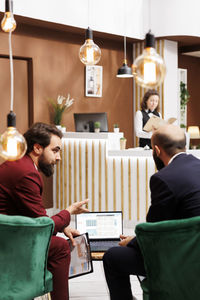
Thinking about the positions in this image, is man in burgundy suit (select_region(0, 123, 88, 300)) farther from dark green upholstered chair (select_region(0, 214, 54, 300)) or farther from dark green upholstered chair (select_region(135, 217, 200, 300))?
dark green upholstered chair (select_region(135, 217, 200, 300))

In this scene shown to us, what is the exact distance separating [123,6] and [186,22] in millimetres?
1167

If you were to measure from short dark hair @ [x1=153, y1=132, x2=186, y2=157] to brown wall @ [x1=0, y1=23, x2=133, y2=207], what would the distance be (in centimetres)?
449

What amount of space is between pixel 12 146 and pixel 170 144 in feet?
3.98

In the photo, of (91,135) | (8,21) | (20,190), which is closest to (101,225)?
(20,190)

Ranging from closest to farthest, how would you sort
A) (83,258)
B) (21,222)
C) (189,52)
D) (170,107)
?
(21,222) → (83,258) → (170,107) → (189,52)

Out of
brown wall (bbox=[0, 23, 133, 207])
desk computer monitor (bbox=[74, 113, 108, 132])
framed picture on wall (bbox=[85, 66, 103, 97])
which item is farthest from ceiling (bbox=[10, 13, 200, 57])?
desk computer monitor (bbox=[74, 113, 108, 132])

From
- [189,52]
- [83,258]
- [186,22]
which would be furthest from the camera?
[189,52]

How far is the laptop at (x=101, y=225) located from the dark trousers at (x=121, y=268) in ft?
2.87

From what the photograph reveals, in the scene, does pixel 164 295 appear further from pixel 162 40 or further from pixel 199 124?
pixel 199 124

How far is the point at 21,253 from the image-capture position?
2.53 m

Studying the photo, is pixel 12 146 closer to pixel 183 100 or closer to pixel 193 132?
pixel 183 100

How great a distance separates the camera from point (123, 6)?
8258 mm

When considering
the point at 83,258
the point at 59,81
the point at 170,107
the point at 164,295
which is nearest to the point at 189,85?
the point at 170,107

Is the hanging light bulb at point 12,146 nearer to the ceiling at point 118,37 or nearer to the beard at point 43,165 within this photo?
the beard at point 43,165
